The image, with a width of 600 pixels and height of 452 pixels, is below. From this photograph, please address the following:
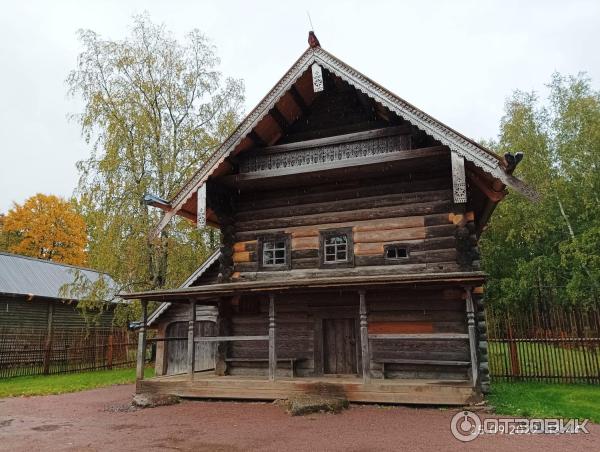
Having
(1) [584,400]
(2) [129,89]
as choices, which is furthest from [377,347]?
(2) [129,89]

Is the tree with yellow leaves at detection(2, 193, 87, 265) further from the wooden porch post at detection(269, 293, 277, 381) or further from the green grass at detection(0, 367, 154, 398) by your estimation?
the wooden porch post at detection(269, 293, 277, 381)

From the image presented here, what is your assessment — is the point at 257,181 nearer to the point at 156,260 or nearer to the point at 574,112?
the point at 156,260

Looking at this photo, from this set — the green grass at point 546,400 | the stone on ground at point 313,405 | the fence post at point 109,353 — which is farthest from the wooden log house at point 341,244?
the fence post at point 109,353

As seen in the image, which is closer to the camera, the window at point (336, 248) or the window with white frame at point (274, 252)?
the window at point (336, 248)

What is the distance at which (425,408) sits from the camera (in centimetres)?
1031

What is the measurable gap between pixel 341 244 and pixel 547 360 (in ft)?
26.0

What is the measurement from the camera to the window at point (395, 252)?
12.7 m

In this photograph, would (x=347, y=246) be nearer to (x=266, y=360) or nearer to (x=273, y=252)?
(x=273, y=252)

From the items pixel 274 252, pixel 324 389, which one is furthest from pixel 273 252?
pixel 324 389

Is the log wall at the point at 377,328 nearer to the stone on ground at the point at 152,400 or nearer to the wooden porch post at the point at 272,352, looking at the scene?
the wooden porch post at the point at 272,352

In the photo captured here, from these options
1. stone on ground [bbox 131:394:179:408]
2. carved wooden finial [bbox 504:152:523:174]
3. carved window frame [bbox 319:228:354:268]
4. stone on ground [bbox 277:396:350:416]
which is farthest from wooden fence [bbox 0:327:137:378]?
carved wooden finial [bbox 504:152:523:174]

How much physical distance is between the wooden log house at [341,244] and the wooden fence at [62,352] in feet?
40.8

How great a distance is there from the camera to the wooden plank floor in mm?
10164

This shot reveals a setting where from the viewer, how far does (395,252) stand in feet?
42.1
